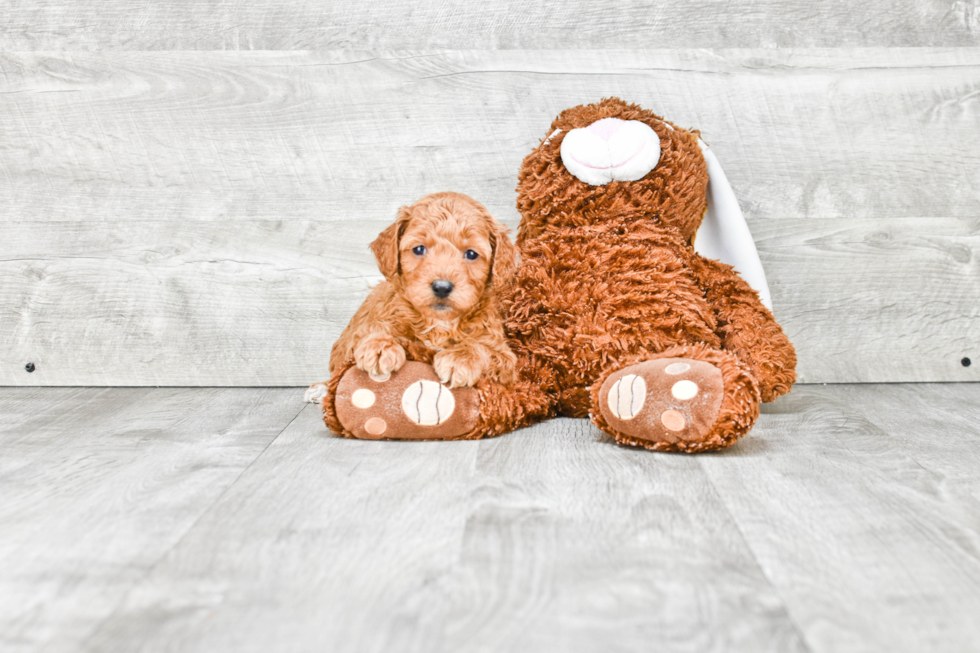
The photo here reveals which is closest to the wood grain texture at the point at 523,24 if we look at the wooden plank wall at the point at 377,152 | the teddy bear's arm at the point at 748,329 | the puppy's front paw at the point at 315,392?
the wooden plank wall at the point at 377,152

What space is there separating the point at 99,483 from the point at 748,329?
1.01 metres

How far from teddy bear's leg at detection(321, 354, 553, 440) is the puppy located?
20mm

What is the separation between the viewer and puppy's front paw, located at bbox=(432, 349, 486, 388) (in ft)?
3.67

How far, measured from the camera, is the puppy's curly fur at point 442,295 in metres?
1.09

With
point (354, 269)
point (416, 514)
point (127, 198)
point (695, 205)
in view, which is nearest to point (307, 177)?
point (354, 269)

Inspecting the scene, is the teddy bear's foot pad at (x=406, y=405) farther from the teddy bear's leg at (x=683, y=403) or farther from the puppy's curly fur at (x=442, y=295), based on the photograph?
the teddy bear's leg at (x=683, y=403)

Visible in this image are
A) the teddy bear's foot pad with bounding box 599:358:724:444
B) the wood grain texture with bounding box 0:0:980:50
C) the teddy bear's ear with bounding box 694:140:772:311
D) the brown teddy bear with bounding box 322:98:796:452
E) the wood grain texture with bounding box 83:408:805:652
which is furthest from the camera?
the wood grain texture with bounding box 0:0:980:50

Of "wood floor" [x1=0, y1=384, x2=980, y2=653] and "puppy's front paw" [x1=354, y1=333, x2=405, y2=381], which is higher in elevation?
"puppy's front paw" [x1=354, y1=333, x2=405, y2=381]

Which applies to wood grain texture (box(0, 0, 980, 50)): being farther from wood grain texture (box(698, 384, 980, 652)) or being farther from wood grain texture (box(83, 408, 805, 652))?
wood grain texture (box(83, 408, 805, 652))

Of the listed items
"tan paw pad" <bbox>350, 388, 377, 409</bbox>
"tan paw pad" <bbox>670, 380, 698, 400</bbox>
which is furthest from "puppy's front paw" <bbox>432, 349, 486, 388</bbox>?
"tan paw pad" <bbox>670, 380, 698, 400</bbox>

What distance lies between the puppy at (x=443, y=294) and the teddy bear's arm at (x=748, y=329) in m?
0.39

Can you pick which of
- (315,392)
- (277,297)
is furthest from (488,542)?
(277,297)

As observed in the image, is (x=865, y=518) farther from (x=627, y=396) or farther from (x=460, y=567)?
(x=460, y=567)

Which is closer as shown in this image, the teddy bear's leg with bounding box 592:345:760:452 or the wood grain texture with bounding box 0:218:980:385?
the teddy bear's leg with bounding box 592:345:760:452
